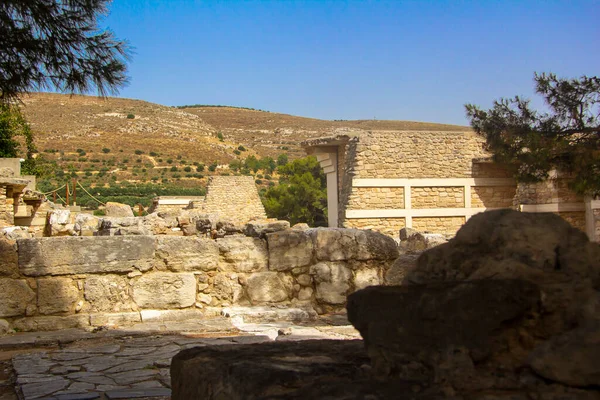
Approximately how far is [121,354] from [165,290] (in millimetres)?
Answer: 1384

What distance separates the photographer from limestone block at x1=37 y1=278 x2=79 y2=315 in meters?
5.56

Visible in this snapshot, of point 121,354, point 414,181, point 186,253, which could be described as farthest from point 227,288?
point 414,181

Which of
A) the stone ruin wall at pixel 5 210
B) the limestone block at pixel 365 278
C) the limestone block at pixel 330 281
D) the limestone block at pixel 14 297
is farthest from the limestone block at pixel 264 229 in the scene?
the stone ruin wall at pixel 5 210

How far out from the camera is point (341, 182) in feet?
72.0

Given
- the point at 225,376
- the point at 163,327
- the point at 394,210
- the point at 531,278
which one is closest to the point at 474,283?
the point at 531,278

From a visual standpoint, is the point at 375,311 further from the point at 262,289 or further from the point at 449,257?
the point at 262,289

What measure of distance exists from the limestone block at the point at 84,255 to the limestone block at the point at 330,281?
166 cm

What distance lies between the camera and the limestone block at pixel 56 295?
556 cm

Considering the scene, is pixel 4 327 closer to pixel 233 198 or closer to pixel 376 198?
pixel 376 198

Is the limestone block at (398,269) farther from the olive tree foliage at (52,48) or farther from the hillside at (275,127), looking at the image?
the hillside at (275,127)

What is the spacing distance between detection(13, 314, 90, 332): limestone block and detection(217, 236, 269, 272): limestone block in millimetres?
1408

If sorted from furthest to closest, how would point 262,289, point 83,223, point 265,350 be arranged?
point 83,223 < point 262,289 < point 265,350

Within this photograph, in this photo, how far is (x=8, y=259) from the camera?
18.0ft

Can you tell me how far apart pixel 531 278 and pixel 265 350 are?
3.56 ft
